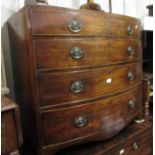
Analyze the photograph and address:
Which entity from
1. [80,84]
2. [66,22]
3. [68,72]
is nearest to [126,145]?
[80,84]

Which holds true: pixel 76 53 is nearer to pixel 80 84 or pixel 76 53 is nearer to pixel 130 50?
pixel 80 84

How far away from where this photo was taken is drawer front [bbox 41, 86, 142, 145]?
0.97m

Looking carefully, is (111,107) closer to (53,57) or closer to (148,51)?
(53,57)

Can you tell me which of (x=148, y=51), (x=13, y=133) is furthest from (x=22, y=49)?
(x=148, y=51)

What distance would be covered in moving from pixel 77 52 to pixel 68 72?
12 centimetres

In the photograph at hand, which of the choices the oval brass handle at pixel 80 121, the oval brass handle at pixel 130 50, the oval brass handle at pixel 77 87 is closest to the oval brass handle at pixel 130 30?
the oval brass handle at pixel 130 50

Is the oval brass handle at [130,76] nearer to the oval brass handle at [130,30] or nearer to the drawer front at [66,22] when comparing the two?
the oval brass handle at [130,30]

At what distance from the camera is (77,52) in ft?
3.21

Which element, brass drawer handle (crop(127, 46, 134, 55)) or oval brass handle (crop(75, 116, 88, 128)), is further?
brass drawer handle (crop(127, 46, 134, 55))

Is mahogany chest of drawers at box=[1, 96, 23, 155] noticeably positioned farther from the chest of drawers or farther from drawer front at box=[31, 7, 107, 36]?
drawer front at box=[31, 7, 107, 36]

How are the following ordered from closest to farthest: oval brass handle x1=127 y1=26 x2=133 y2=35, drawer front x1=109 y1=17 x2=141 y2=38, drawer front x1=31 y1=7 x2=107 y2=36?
drawer front x1=31 y1=7 x2=107 y2=36 < drawer front x1=109 y1=17 x2=141 y2=38 < oval brass handle x1=127 y1=26 x2=133 y2=35

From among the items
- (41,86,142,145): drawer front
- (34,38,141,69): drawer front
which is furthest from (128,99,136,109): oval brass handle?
(34,38,141,69): drawer front

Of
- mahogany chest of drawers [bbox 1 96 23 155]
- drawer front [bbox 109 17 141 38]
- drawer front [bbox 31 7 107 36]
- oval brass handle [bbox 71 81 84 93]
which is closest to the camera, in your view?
mahogany chest of drawers [bbox 1 96 23 155]

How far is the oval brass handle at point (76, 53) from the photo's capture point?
0.97 meters
